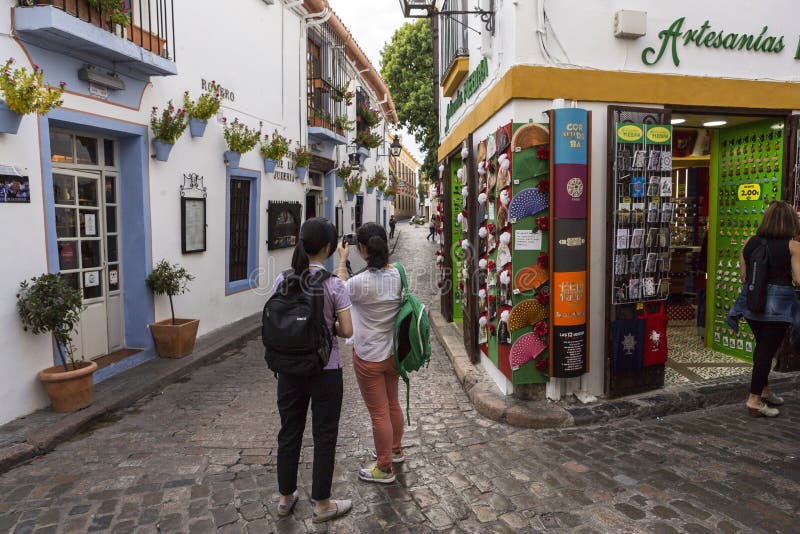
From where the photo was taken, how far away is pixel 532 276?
15.7ft

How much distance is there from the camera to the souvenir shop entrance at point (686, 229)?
4.86 meters

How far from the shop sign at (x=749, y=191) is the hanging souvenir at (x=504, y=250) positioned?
308cm

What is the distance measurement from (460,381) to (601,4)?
12.6ft

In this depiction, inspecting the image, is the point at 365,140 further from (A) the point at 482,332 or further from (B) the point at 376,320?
(B) the point at 376,320

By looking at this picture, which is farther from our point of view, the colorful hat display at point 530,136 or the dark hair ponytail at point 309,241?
the colorful hat display at point 530,136

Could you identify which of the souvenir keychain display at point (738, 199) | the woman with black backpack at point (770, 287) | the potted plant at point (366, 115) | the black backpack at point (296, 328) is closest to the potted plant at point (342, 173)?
the potted plant at point (366, 115)

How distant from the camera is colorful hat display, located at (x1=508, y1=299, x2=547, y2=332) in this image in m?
4.80

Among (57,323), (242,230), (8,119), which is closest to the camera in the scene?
(8,119)

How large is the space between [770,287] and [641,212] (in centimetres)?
119

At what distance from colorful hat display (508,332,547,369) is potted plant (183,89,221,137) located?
5083 mm

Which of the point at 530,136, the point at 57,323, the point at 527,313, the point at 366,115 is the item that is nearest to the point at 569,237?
the point at 527,313

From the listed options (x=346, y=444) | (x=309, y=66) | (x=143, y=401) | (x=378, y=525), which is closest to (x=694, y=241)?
(x=346, y=444)

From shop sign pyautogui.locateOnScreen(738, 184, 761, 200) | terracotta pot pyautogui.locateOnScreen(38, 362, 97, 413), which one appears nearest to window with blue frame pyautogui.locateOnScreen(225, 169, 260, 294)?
terracotta pot pyautogui.locateOnScreen(38, 362, 97, 413)

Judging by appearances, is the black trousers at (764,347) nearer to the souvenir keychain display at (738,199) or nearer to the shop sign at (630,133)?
the souvenir keychain display at (738,199)
